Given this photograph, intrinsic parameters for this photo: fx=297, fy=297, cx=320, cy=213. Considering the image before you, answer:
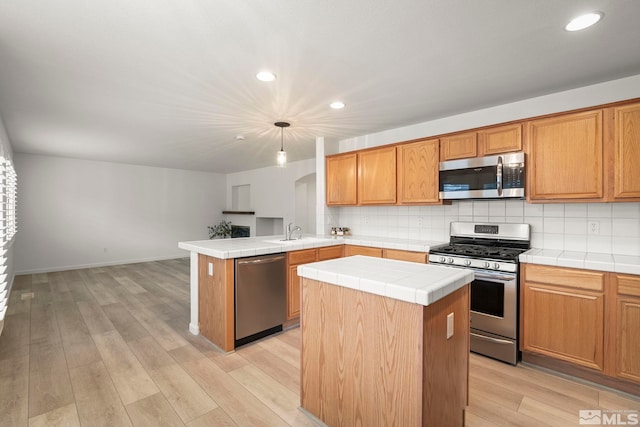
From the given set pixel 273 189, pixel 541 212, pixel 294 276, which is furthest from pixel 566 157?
pixel 273 189

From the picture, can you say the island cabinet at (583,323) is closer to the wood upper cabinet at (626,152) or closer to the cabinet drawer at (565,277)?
the cabinet drawer at (565,277)

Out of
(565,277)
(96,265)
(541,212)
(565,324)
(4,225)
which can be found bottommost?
(96,265)

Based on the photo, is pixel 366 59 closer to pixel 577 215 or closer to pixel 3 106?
pixel 577 215

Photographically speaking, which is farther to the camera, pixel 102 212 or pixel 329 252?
pixel 102 212

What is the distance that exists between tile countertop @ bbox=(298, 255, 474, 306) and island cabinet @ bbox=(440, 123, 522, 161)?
1819mm

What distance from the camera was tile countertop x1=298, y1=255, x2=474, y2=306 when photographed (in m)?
1.38

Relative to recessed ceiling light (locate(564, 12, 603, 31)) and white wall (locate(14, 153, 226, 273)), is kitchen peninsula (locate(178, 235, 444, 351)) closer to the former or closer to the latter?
recessed ceiling light (locate(564, 12, 603, 31))

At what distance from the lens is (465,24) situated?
1804 millimetres

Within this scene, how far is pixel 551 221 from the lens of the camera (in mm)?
2922

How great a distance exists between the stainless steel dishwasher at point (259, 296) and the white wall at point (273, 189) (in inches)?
145

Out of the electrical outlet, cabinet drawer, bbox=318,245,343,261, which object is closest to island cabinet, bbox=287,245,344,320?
cabinet drawer, bbox=318,245,343,261

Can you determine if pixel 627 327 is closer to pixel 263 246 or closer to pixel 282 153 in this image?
pixel 263 246

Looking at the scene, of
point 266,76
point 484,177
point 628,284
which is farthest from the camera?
point 484,177

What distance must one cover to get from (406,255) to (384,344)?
2.02 meters
